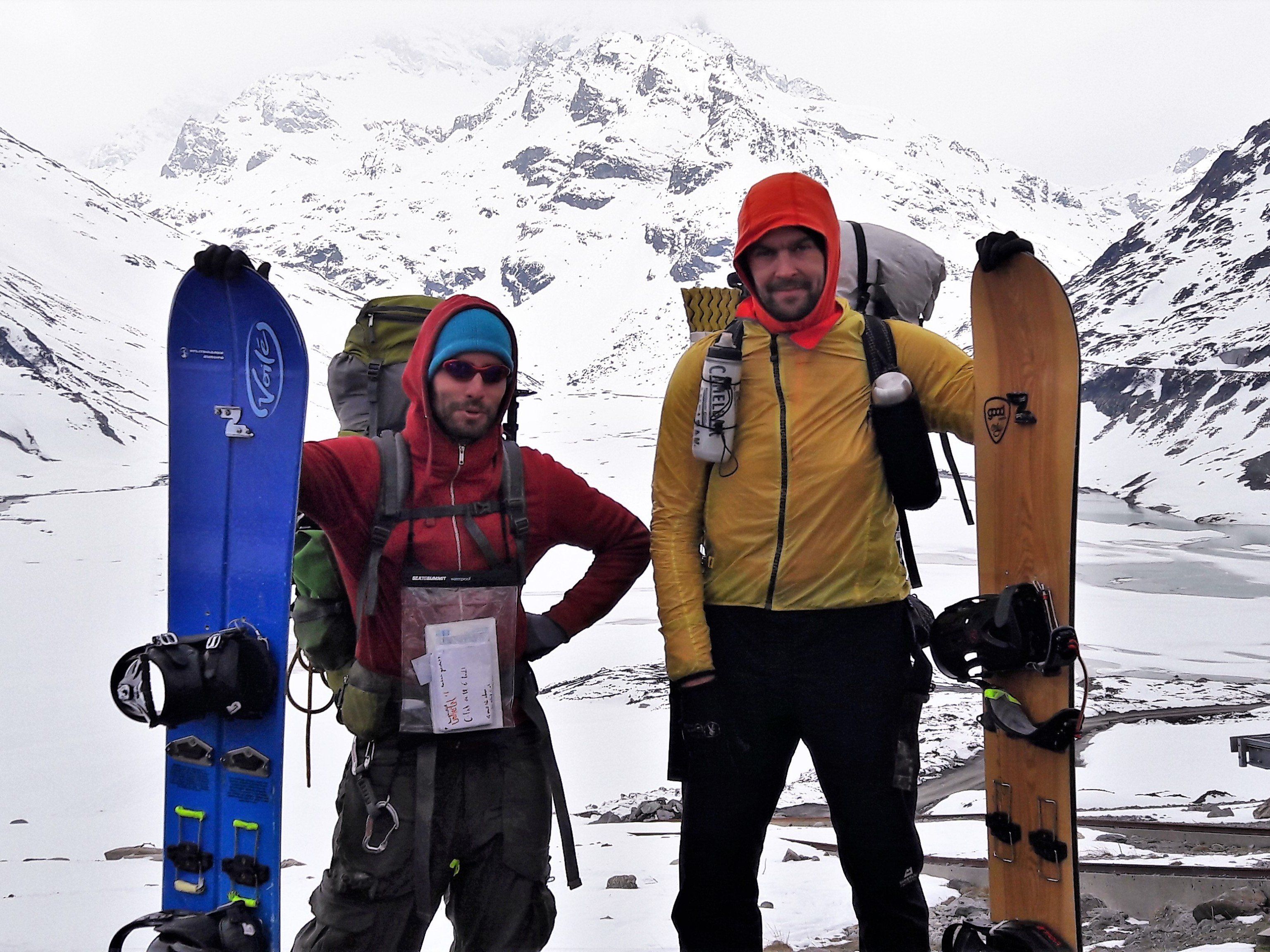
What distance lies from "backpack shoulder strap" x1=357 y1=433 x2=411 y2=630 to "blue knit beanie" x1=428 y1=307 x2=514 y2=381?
224 mm

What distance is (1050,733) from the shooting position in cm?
270

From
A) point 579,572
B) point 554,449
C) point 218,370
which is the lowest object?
point 579,572

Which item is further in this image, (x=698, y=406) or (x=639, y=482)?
(x=639, y=482)

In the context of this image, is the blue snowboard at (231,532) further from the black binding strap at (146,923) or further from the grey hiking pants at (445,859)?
the grey hiking pants at (445,859)

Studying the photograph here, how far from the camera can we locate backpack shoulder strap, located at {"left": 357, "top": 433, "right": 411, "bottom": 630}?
2451 millimetres

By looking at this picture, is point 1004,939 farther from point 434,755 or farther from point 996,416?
point 434,755

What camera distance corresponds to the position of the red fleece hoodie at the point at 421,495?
8.12 feet

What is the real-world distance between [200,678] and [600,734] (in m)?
9.79

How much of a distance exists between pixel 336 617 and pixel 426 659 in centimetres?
34

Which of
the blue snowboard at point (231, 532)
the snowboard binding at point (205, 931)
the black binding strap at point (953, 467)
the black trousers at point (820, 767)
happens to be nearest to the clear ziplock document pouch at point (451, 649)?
the blue snowboard at point (231, 532)

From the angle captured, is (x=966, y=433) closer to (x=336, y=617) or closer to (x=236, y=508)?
(x=336, y=617)

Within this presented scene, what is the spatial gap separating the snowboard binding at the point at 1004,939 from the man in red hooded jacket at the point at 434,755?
1060 millimetres

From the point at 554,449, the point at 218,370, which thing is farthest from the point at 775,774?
the point at 554,449

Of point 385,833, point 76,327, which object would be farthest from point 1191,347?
point 76,327
